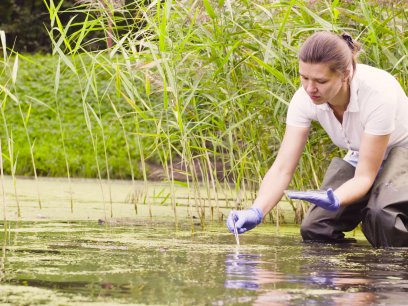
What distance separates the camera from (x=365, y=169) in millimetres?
3809

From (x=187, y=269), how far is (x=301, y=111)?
1212 millimetres

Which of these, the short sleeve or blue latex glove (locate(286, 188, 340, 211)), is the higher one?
the short sleeve

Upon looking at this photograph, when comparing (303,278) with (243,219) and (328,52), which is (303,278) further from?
(328,52)

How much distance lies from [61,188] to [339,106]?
174 inches

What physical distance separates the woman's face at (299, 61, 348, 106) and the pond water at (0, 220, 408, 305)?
595mm

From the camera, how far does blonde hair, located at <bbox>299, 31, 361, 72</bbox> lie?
11.6ft

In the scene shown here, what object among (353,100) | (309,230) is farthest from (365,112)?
(309,230)

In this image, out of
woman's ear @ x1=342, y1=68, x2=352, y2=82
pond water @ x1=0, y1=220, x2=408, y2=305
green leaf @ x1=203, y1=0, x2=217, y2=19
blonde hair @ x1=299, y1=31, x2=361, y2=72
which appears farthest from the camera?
green leaf @ x1=203, y1=0, x2=217, y2=19

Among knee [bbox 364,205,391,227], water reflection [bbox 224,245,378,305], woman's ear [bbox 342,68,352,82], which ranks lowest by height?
water reflection [bbox 224,245,378,305]

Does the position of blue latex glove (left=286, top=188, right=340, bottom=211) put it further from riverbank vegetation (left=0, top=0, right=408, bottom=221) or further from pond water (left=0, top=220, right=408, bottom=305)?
riverbank vegetation (left=0, top=0, right=408, bottom=221)

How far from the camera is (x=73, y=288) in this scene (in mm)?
2492

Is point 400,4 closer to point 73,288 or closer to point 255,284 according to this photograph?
point 255,284

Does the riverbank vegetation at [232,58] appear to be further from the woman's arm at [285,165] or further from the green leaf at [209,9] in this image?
the woman's arm at [285,165]

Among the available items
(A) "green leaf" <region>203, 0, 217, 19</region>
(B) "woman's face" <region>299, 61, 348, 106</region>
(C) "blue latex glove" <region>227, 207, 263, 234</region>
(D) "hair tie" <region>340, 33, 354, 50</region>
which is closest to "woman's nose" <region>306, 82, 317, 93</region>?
(B) "woman's face" <region>299, 61, 348, 106</region>
